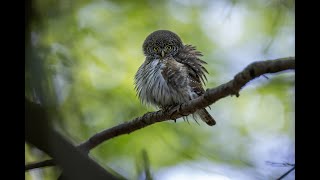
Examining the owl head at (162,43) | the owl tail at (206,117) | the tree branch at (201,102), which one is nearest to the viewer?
the tree branch at (201,102)

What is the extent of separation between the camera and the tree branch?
1.37 meters

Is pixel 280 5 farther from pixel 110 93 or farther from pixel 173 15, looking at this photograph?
pixel 110 93

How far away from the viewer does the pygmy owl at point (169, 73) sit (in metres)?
1.88

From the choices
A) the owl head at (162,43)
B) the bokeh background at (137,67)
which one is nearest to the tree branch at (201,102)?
the bokeh background at (137,67)

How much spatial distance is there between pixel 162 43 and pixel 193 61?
0.47 feet

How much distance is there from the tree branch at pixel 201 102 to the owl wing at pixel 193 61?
172 mm

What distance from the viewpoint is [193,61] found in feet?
6.32

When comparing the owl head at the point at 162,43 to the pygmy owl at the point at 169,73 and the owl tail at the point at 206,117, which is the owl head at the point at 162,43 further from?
the owl tail at the point at 206,117

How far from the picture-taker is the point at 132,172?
1.94 m

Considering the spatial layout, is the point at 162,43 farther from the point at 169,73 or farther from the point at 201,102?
the point at 201,102

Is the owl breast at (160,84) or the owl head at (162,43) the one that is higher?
the owl head at (162,43)

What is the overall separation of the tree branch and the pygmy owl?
7 cm

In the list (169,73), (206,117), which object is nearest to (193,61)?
(169,73)
